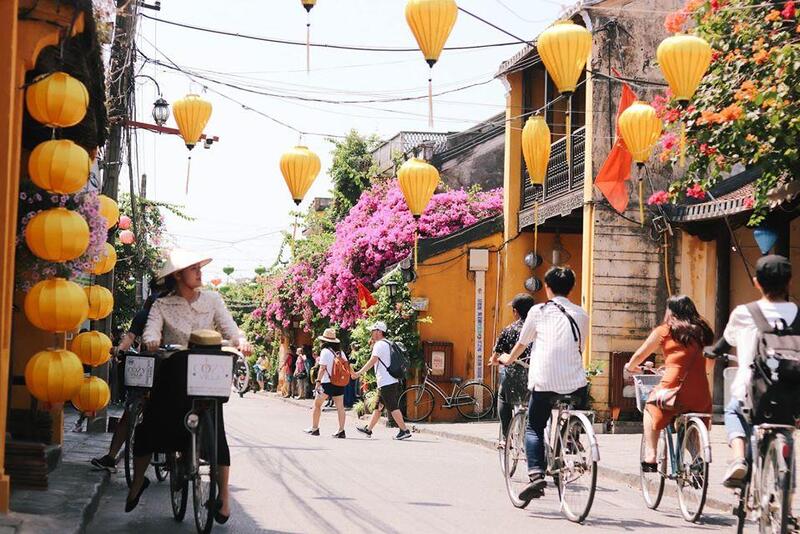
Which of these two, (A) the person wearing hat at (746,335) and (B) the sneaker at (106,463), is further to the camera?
(B) the sneaker at (106,463)

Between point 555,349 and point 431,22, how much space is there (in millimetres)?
4071

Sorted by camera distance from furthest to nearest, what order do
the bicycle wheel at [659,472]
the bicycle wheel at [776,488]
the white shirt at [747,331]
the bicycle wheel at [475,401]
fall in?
the bicycle wheel at [475,401]
the bicycle wheel at [659,472]
the white shirt at [747,331]
the bicycle wheel at [776,488]

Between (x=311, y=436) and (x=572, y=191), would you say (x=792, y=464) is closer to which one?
(x=311, y=436)

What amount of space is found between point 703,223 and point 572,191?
283 cm

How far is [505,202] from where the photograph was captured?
24.9 m

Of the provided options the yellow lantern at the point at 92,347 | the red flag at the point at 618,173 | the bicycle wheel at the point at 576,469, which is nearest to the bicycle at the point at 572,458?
the bicycle wheel at the point at 576,469

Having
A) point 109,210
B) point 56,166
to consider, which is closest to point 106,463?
point 109,210

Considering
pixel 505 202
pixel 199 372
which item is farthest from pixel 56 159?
pixel 505 202

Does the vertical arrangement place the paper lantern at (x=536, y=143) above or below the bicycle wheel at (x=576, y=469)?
above

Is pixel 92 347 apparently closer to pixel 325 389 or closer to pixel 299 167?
pixel 299 167

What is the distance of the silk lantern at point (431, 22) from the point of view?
11508 mm

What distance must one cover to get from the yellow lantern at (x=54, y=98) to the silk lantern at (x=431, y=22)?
4.09m

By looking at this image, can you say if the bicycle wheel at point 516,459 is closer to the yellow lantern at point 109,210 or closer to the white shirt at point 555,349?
the white shirt at point 555,349

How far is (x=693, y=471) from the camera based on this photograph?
908cm
